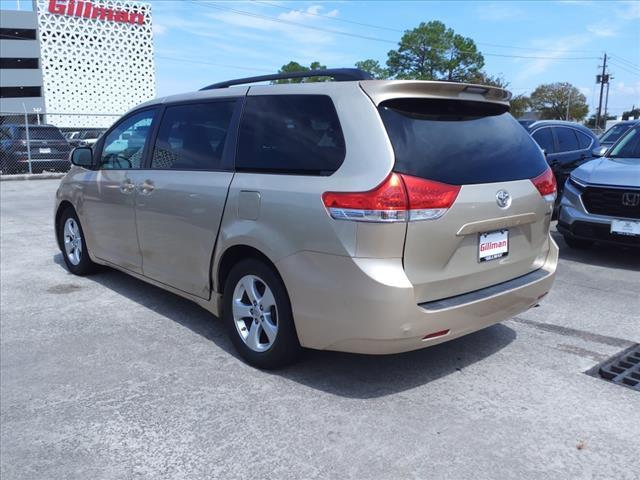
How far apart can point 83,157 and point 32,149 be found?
45.3 feet

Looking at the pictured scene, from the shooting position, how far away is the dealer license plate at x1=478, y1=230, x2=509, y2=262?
3.28 m

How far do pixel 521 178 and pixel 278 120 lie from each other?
1585mm

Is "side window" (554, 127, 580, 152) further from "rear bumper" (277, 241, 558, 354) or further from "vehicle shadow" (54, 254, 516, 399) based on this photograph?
"rear bumper" (277, 241, 558, 354)

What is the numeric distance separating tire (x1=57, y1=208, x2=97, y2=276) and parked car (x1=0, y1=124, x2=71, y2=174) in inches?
505

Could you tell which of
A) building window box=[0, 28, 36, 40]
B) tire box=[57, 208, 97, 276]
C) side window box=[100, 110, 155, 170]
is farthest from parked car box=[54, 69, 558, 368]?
building window box=[0, 28, 36, 40]

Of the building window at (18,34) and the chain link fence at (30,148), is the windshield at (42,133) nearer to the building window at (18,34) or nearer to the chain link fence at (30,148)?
the chain link fence at (30,148)

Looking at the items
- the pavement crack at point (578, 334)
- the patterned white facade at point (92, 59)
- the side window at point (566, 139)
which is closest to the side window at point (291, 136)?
the pavement crack at point (578, 334)

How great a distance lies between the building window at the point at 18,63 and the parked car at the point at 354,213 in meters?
69.8

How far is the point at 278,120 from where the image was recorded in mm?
3584

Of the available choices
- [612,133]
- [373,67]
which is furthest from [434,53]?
[612,133]

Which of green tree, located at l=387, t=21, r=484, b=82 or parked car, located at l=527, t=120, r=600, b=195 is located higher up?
green tree, located at l=387, t=21, r=484, b=82

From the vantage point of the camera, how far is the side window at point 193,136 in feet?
13.1

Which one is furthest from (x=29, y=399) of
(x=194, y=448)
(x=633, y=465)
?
(x=633, y=465)

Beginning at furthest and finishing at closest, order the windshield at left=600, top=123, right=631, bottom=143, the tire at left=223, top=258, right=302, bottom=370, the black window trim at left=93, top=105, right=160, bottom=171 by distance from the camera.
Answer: the windshield at left=600, top=123, right=631, bottom=143
the black window trim at left=93, top=105, right=160, bottom=171
the tire at left=223, top=258, right=302, bottom=370
